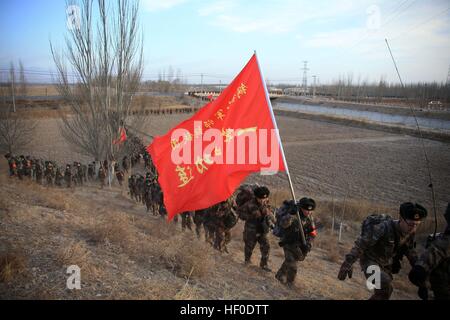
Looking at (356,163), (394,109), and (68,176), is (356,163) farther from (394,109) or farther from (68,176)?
(394,109)

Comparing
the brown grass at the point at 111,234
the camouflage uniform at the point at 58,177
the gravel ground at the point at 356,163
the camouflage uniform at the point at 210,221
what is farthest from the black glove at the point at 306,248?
the camouflage uniform at the point at 58,177

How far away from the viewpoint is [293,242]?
4.77 m

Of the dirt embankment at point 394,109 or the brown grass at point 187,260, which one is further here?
the dirt embankment at point 394,109

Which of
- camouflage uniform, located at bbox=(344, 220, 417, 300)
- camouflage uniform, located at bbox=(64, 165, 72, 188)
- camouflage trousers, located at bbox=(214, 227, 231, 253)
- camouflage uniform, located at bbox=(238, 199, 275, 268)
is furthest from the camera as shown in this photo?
camouflage uniform, located at bbox=(64, 165, 72, 188)

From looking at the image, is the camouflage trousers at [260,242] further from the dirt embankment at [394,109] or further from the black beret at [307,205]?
the dirt embankment at [394,109]

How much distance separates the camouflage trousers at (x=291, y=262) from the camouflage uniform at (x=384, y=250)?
86 cm

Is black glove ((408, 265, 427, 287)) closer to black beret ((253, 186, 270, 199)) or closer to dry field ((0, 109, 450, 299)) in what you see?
dry field ((0, 109, 450, 299))

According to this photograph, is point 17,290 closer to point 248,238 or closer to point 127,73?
point 248,238

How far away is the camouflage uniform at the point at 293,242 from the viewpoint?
4.70m

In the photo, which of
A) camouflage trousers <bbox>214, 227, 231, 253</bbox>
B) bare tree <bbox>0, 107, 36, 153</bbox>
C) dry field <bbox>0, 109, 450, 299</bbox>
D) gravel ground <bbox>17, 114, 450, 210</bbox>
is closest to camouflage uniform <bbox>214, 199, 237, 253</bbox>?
camouflage trousers <bbox>214, 227, 231, 253</bbox>

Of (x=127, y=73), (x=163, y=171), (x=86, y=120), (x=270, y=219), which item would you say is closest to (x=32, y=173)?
(x=86, y=120)

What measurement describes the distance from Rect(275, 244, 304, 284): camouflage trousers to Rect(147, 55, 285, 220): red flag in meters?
1.34

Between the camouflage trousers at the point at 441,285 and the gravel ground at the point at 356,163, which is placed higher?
the camouflage trousers at the point at 441,285

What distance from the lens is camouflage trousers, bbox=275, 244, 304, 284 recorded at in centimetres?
473
